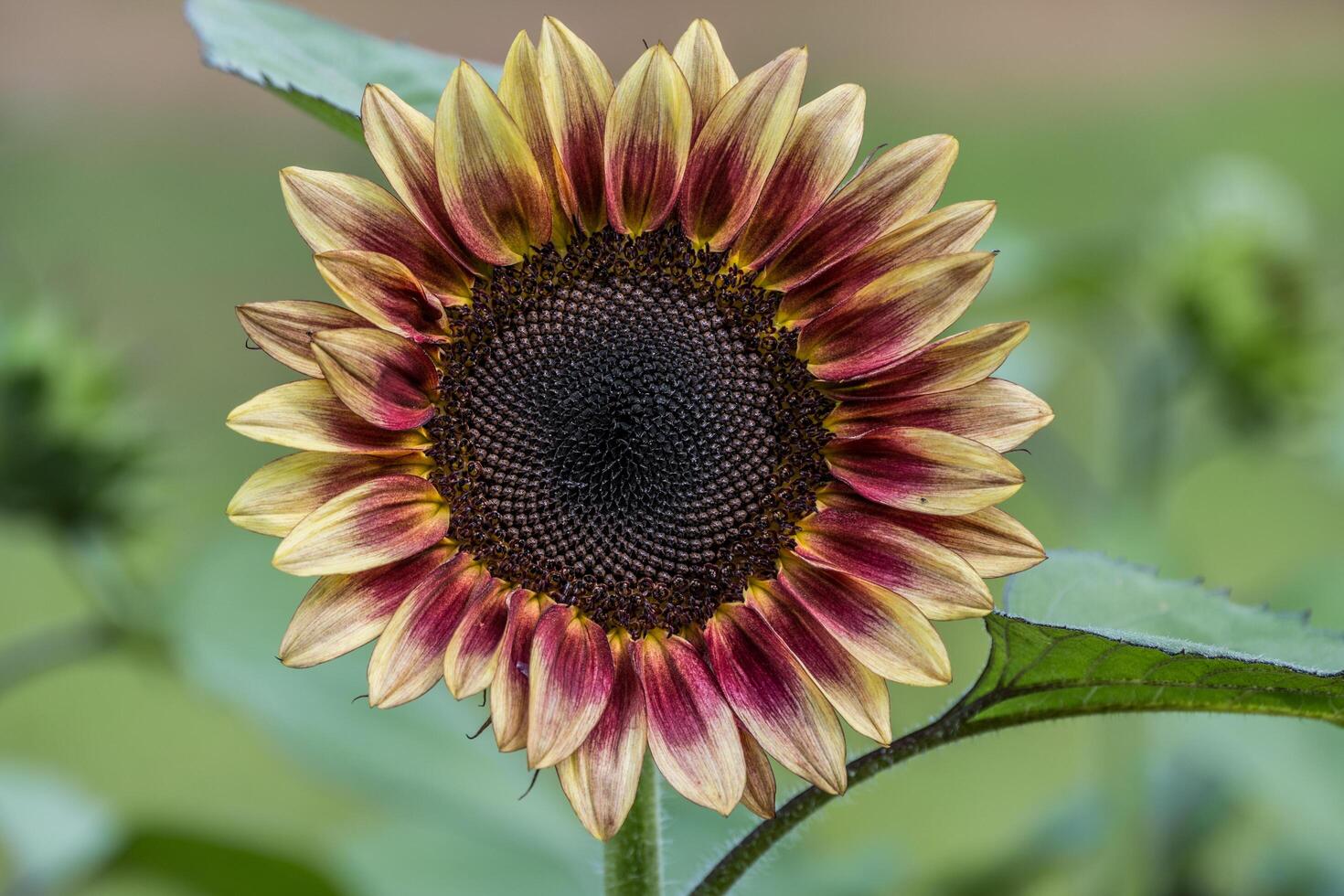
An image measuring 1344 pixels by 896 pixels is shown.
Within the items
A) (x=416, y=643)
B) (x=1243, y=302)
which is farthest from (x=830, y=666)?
(x=1243, y=302)

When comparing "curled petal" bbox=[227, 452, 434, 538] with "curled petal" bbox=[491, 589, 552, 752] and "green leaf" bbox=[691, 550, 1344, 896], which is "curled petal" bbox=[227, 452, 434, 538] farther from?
"green leaf" bbox=[691, 550, 1344, 896]

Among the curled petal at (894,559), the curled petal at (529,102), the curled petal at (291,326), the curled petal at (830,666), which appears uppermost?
the curled petal at (529,102)

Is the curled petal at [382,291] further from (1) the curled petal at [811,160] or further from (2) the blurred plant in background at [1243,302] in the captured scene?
(2) the blurred plant in background at [1243,302]

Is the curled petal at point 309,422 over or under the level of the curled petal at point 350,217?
under

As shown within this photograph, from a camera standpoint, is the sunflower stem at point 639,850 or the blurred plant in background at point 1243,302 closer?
the sunflower stem at point 639,850

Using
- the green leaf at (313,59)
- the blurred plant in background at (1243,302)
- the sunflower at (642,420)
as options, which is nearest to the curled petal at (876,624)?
the sunflower at (642,420)
